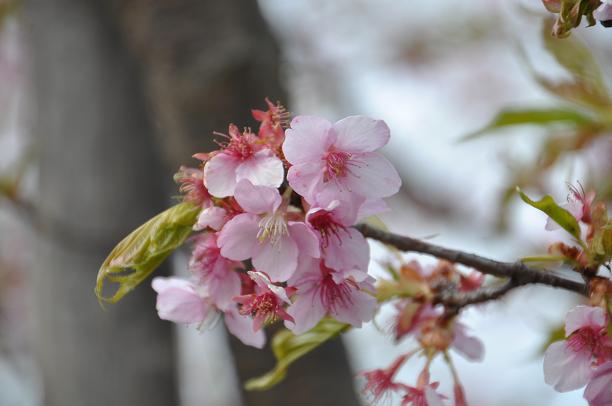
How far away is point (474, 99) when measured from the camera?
17.3 ft

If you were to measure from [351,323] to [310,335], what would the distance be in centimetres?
11

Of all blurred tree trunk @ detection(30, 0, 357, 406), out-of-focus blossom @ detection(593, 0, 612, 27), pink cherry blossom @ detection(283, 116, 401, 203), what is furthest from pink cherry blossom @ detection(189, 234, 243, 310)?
blurred tree trunk @ detection(30, 0, 357, 406)

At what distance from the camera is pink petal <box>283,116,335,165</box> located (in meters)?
0.55

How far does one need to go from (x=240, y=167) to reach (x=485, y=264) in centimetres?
21

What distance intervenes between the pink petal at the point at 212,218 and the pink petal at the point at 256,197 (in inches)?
1.2

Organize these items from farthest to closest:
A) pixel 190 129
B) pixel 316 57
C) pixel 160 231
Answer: pixel 316 57, pixel 190 129, pixel 160 231

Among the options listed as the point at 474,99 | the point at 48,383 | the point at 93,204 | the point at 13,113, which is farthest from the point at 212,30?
the point at 474,99

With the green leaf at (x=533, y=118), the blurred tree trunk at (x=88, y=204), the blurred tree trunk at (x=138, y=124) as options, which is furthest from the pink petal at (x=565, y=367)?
the blurred tree trunk at (x=88, y=204)

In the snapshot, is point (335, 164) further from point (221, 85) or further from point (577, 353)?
point (221, 85)

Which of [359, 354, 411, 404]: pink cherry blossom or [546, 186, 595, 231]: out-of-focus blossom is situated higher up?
[546, 186, 595, 231]: out-of-focus blossom

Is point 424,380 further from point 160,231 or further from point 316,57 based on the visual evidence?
point 316,57

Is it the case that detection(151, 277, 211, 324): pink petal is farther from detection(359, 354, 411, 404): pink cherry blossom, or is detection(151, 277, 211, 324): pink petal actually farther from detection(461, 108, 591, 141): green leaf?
detection(461, 108, 591, 141): green leaf

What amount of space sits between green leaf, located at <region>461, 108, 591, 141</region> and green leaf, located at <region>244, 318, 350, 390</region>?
14.0 inches

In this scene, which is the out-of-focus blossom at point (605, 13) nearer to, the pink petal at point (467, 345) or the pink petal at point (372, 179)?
the pink petal at point (372, 179)
